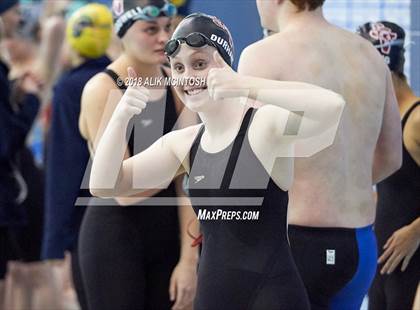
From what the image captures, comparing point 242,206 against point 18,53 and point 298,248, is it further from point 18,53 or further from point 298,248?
point 18,53

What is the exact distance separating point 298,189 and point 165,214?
2.77 ft

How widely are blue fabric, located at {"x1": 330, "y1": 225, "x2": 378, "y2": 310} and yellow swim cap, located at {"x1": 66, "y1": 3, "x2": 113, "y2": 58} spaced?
234 centimetres

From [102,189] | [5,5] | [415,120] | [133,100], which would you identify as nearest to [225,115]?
[133,100]

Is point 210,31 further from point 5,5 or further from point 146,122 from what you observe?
point 5,5

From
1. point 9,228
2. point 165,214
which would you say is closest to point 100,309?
point 165,214

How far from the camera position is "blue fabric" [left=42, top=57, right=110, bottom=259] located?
5.45 metres

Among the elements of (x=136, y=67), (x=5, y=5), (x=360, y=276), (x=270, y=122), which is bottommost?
(x=360, y=276)

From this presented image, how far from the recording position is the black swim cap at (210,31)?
353 cm

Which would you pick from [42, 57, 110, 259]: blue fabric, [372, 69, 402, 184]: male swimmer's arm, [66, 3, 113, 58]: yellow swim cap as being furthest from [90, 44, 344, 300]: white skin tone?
[66, 3, 113, 58]: yellow swim cap

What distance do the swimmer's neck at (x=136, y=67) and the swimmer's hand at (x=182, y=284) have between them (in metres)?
0.78

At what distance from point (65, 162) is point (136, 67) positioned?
1105 mm

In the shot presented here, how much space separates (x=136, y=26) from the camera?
4609 mm

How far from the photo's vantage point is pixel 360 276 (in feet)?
13.2

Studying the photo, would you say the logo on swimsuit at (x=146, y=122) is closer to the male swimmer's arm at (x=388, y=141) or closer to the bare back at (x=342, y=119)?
the bare back at (x=342, y=119)
